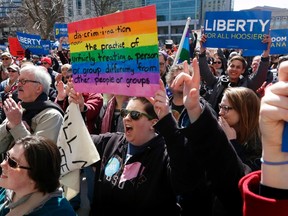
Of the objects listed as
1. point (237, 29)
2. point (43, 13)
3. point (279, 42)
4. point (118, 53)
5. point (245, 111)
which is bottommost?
point (245, 111)

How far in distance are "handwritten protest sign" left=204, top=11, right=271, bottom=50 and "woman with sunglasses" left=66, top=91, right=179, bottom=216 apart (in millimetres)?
2901

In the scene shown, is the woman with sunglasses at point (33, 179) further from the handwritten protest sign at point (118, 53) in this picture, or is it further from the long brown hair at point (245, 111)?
the long brown hair at point (245, 111)

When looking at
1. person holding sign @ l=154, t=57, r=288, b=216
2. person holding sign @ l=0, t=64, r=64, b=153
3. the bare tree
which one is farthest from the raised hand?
the bare tree

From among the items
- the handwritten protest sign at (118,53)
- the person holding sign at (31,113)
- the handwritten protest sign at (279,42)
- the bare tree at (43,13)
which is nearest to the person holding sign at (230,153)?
the handwritten protest sign at (118,53)

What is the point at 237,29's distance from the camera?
4.78m

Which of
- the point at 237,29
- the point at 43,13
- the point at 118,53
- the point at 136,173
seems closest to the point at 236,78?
the point at 237,29

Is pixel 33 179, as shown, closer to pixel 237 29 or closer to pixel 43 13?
pixel 237 29

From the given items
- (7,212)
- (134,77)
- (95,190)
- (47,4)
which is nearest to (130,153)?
(95,190)

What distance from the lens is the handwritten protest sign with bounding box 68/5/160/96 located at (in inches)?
75.7

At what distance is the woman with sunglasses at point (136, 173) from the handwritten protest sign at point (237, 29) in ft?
9.52

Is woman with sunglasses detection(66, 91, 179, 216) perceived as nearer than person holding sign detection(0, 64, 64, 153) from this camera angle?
Yes

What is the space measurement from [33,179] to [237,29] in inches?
149

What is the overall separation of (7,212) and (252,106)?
1667 millimetres

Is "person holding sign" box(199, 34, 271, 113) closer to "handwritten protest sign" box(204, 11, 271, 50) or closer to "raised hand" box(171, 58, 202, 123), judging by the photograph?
"handwritten protest sign" box(204, 11, 271, 50)
